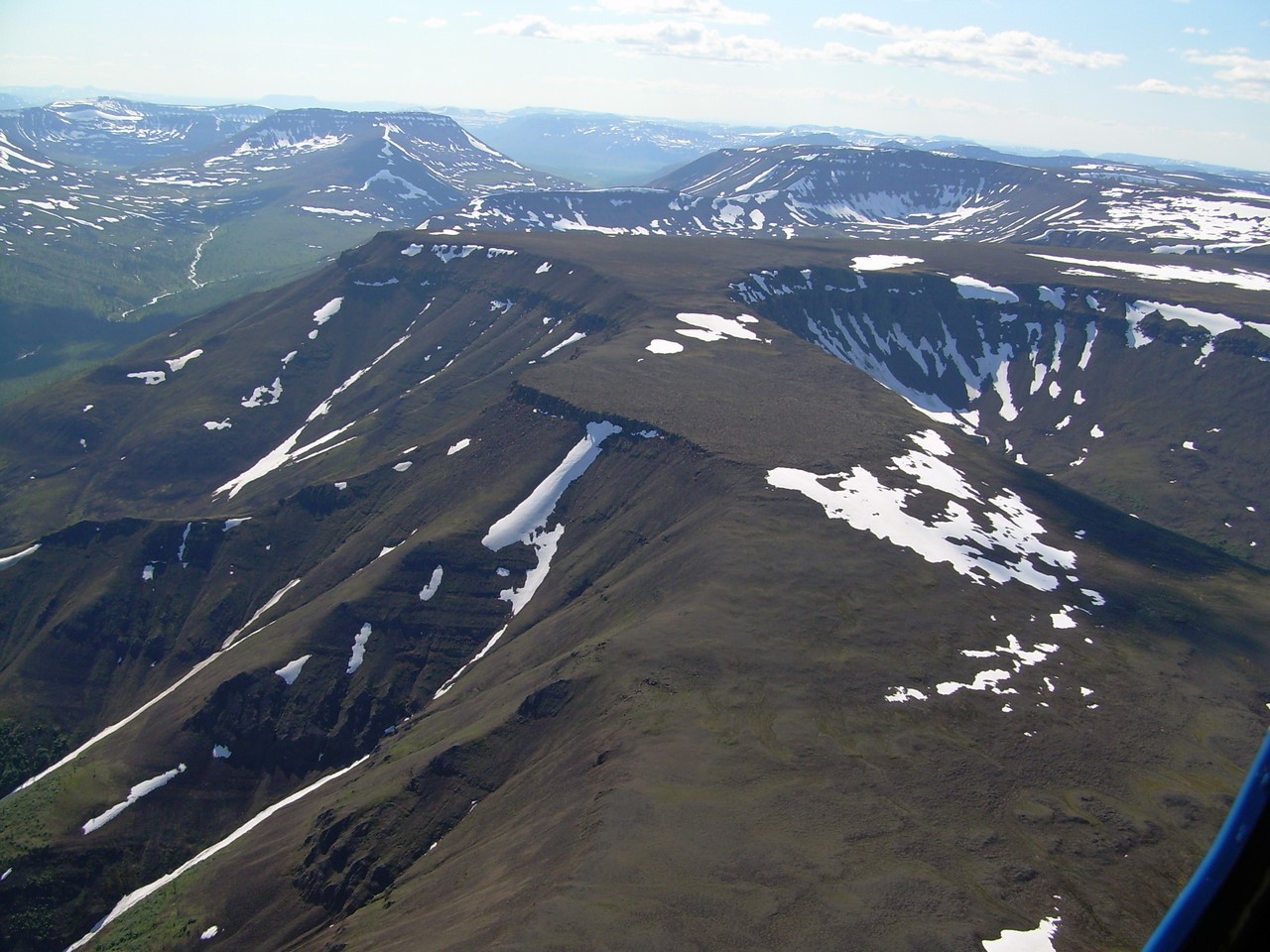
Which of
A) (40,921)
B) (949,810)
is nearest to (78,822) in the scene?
(40,921)

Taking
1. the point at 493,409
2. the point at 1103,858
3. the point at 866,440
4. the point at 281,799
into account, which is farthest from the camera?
the point at 493,409

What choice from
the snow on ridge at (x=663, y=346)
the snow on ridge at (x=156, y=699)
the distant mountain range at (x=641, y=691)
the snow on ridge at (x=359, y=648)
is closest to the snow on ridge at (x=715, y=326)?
the distant mountain range at (x=641, y=691)

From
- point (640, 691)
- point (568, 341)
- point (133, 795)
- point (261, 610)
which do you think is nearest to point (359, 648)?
point (133, 795)

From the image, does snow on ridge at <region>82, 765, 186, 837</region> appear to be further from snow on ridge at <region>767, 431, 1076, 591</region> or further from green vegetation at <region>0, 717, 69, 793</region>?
snow on ridge at <region>767, 431, 1076, 591</region>

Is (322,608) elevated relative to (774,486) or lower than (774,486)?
lower

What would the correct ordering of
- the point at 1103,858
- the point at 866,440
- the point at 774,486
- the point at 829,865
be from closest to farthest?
the point at 829,865 → the point at 1103,858 → the point at 774,486 → the point at 866,440

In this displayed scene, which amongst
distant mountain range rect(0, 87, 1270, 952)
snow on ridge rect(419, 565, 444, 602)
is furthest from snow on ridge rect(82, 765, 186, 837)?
snow on ridge rect(419, 565, 444, 602)

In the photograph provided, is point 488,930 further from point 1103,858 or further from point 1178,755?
point 1178,755
